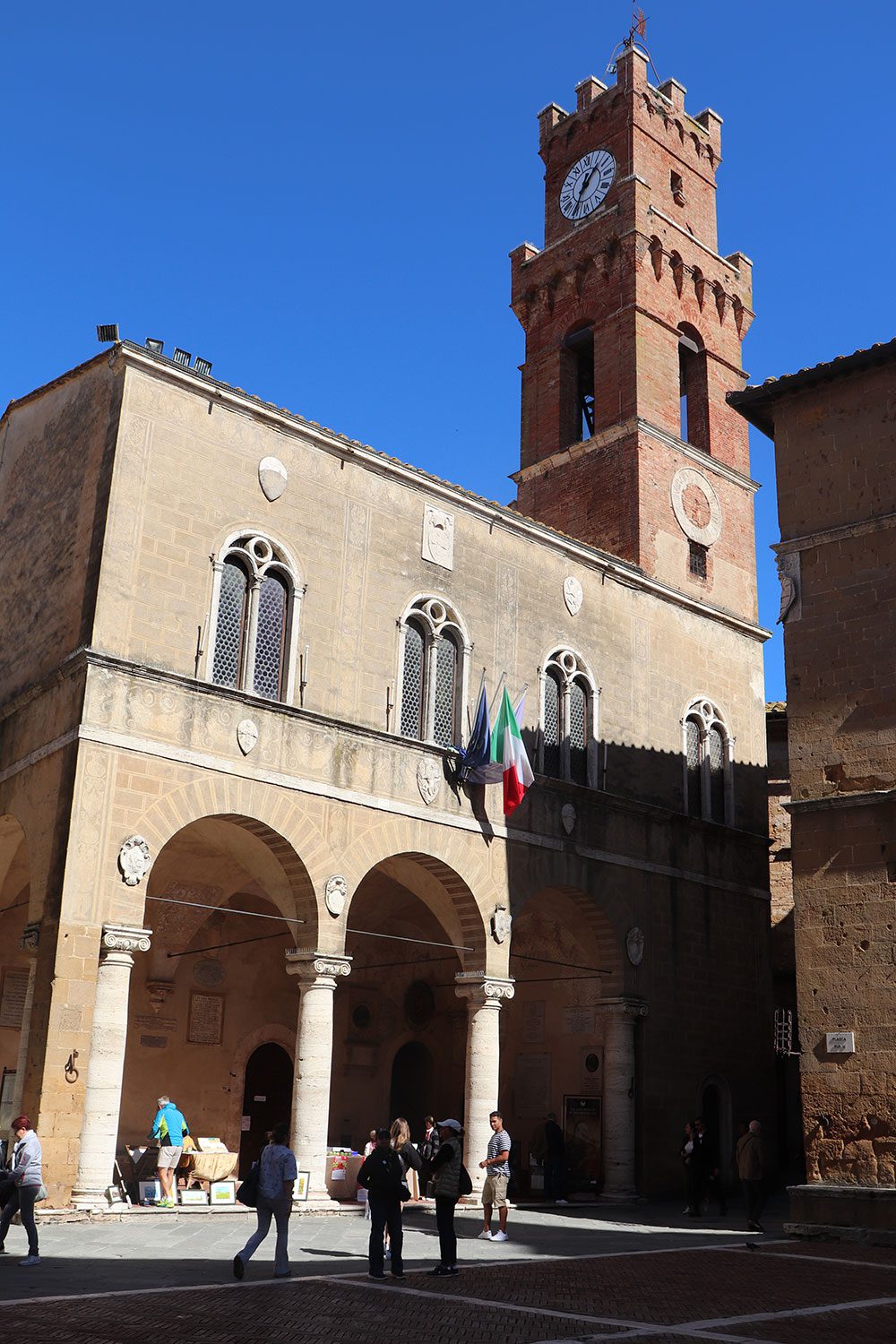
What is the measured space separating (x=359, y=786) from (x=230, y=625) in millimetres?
2738

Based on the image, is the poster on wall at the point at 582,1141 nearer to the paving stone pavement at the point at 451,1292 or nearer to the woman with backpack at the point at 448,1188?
the paving stone pavement at the point at 451,1292

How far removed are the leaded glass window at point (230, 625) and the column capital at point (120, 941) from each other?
11.4ft

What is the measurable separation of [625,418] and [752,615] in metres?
4.61

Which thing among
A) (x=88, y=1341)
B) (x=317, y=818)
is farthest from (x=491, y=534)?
(x=88, y=1341)

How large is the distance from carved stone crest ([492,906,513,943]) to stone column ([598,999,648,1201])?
2632 millimetres

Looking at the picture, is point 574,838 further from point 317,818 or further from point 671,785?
point 317,818

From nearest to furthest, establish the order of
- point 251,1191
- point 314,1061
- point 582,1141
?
point 251,1191, point 314,1061, point 582,1141

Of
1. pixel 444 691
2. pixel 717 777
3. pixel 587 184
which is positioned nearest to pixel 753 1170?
pixel 444 691

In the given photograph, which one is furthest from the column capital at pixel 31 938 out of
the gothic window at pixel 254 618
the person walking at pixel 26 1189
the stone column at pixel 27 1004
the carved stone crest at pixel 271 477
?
the carved stone crest at pixel 271 477

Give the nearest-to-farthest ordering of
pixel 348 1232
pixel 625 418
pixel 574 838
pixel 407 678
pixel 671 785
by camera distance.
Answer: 1. pixel 348 1232
2. pixel 407 678
3. pixel 574 838
4. pixel 671 785
5. pixel 625 418

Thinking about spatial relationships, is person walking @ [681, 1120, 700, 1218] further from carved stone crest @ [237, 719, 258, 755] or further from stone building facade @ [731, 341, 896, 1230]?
carved stone crest @ [237, 719, 258, 755]

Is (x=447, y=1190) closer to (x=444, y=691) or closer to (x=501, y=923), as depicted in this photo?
(x=501, y=923)

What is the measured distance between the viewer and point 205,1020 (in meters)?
20.0

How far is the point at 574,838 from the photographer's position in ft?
67.4
